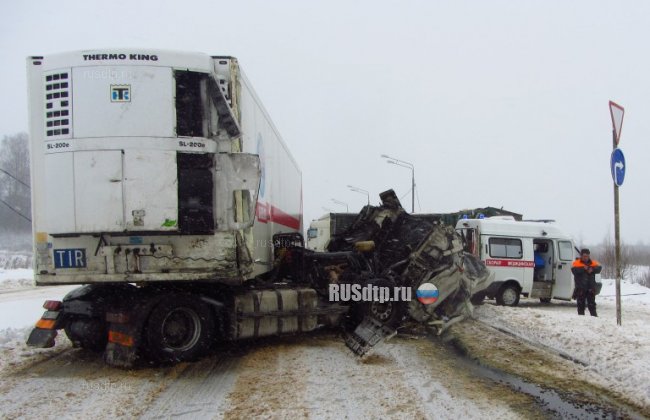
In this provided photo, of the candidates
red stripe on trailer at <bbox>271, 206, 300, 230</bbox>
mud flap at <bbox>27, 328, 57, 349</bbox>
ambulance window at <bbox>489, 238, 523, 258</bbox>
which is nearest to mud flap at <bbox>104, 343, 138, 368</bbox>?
mud flap at <bbox>27, 328, 57, 349</bbox>

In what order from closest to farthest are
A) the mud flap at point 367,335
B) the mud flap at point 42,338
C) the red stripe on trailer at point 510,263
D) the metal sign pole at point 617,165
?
the mud flap at point 42,338, the mud flap at point 367,335, the metal sign pole at point 617,165, the red stripe on trailer at point 510,263

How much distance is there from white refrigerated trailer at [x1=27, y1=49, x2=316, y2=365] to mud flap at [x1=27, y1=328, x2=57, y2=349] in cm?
2

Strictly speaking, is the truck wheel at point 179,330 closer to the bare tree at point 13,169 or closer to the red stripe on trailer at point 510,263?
the red stripe on trailer at point 510,263

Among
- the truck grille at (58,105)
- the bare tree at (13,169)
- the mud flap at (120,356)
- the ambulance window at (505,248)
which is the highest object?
the bare tree at (13,169)

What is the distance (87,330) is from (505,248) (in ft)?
35.6

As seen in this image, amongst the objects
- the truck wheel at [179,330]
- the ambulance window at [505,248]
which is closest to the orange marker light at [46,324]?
the truck wheel at [179,330]

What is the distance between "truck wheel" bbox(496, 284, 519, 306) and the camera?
13812mm

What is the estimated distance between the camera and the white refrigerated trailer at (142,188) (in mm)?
5699

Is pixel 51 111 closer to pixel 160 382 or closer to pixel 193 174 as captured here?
pixel 193 174

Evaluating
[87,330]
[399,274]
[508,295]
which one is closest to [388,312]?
[399,274]

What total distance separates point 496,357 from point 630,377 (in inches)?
66.5

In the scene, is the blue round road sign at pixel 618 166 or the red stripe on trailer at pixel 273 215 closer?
the red stripe on trailer at pixel 273 215

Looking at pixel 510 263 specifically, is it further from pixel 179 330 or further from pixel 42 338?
pixel 42 338

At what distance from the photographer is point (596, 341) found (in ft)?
21.0
